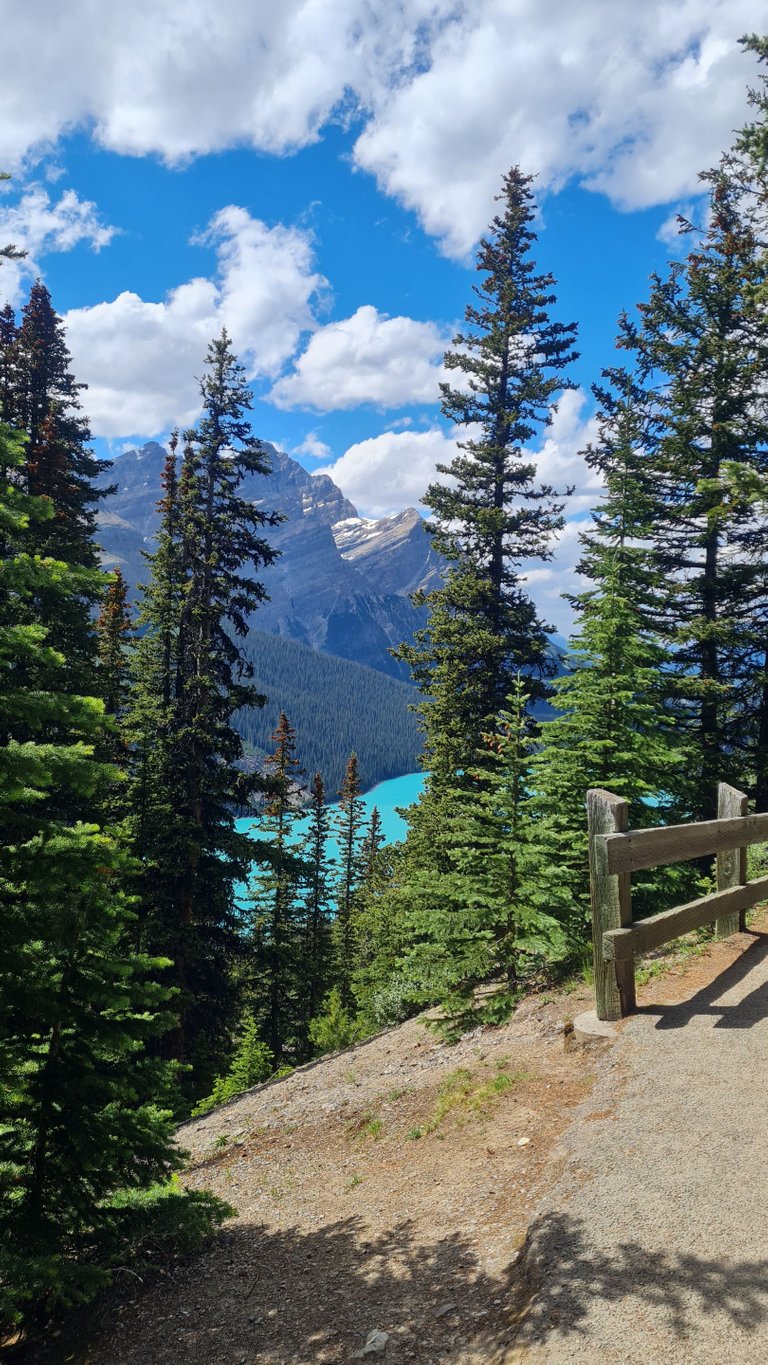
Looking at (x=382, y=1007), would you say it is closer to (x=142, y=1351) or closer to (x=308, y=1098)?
(x=308, y=1098)

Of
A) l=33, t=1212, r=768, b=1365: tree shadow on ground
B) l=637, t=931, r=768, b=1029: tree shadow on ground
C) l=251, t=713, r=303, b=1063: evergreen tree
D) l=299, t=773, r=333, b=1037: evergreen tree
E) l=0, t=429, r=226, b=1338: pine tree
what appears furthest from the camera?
l=299, t=773, r=333, b=1037: evergreen tree

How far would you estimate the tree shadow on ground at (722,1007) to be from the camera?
19.6ft

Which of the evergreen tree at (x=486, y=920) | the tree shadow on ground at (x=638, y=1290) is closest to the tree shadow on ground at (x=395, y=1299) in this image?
the tree shadow on ground at (x=638, y=1290)

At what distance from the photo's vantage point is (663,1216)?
3723mm

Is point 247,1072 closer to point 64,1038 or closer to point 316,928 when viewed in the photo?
point 64,1038

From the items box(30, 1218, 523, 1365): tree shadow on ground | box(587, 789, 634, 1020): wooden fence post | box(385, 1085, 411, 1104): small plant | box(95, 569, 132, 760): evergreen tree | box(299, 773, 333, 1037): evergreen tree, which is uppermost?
box(95, 569, 132, 760): evergreen tree

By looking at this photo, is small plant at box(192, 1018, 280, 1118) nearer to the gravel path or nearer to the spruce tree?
the spruce tree

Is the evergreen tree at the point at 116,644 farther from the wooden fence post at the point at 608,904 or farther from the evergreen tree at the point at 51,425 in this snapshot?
the wooden fence post at the point at 608,904

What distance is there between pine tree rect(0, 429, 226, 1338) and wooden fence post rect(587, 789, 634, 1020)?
3.62 meters

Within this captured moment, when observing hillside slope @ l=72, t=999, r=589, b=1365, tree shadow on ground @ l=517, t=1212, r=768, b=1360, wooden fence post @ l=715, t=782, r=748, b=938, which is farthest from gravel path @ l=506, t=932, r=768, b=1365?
wooden fence post @ l=715, t=782, r=748, b=938

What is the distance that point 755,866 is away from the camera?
13.6 meters

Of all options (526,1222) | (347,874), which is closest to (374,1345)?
(526,1222)

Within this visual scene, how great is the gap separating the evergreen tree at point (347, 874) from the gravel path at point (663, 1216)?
36279mm

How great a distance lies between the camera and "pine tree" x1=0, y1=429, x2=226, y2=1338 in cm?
445
